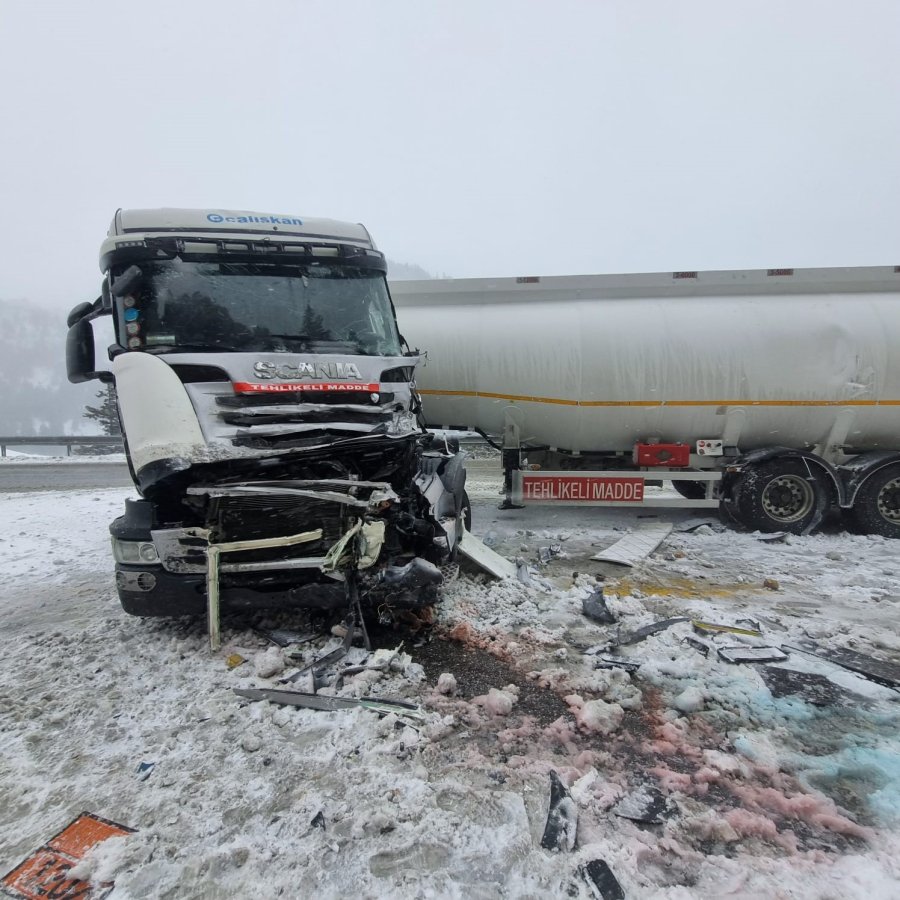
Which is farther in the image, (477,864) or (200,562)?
(200,562)

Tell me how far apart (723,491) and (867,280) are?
3478mm

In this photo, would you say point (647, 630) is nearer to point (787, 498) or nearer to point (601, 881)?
point (601, 881)

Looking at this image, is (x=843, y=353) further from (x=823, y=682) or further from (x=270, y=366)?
(x=270, y=366)

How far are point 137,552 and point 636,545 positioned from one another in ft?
17.8

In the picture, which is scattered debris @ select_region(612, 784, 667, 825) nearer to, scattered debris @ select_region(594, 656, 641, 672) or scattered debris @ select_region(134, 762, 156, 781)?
scattered debris @ select_region(594, 656, 641, 672)

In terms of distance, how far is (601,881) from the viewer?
198cm

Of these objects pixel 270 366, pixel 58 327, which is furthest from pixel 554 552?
pixel 58 327

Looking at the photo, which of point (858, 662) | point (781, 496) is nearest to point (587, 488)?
point (781, 496)

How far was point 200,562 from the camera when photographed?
143 inches

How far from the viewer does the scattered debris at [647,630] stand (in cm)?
390

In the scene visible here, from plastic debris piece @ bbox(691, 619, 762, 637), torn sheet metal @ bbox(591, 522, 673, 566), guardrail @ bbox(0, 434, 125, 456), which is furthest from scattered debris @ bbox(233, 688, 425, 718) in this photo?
guardrail @ bbox(0, 434, 125, 456)

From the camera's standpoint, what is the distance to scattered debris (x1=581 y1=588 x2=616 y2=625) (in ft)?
14.0

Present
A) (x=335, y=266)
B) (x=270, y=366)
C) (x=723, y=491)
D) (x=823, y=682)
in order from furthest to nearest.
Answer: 1. (x=723, y=491)
2. (x=335, y=266)
3. (x=270, y=366)
4. (x=823, y=682)

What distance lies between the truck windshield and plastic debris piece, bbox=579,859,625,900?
155 inches
